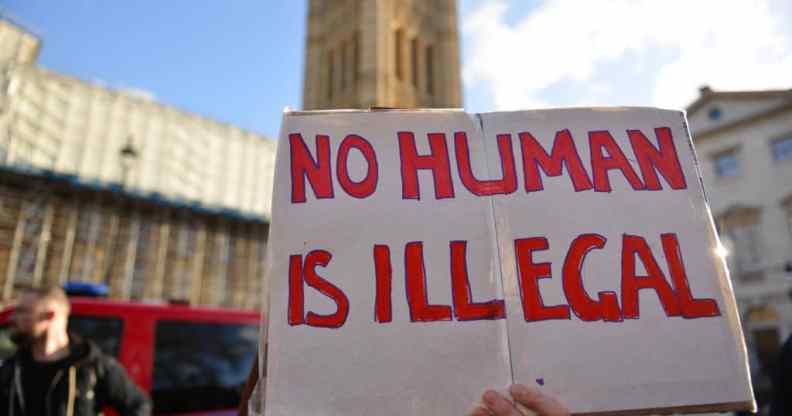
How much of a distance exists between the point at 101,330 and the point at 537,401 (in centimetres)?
427

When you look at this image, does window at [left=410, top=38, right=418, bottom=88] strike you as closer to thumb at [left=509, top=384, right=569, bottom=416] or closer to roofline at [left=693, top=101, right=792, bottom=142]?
roofline at [left=693, top=101, right=792, bottom=142]

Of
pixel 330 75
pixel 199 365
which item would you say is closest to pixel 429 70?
pixel 330 75

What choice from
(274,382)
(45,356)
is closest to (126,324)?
(45,356)

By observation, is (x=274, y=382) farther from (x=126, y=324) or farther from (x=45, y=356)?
(x=126, y=324)

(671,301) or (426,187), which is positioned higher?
(426,187)

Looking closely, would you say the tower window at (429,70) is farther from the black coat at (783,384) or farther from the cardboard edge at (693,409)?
the cardboard edge at (693,409)

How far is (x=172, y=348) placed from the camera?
14.8ft

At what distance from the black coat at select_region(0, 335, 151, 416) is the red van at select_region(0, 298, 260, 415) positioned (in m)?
1.84

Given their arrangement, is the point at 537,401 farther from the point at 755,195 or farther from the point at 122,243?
the point at 755,195

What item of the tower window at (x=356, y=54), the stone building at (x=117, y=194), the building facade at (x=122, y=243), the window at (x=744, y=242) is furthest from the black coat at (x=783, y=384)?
the tower window at (x=356, y=54)

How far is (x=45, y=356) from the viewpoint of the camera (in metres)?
2.53

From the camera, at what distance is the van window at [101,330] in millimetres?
4199

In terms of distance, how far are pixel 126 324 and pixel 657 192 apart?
4.44 meters

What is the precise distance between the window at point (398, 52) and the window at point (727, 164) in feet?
54.1
